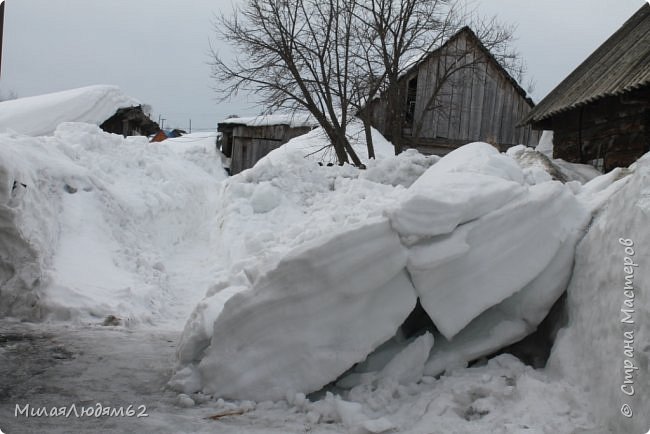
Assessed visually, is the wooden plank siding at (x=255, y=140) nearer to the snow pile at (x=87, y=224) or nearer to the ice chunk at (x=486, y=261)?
the snow pile at (x=87, y=224)

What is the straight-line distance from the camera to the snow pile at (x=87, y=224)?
233 inches

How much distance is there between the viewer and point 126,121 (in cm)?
2002

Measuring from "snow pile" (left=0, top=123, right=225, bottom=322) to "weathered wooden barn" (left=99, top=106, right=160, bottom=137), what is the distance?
22.9 ft

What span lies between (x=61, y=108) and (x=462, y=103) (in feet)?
39.4

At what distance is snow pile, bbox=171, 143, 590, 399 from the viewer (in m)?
3.42

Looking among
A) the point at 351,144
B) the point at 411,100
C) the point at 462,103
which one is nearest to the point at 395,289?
the point at 351,144

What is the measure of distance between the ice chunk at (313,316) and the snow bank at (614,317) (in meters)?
1.00

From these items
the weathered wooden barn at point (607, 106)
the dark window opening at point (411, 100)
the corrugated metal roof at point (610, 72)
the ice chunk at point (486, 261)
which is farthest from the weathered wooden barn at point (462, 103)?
the ice chunk at point (486, 261)

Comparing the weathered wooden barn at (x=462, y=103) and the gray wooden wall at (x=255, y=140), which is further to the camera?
the gray wooden wall at (x=255, y=140)

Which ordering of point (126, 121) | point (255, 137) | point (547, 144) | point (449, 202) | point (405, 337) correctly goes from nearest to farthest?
1. point (449, 202)
2. point (405, 337)
3. point (547, 144)
4. point (126, 121)
5. point (255, 137)

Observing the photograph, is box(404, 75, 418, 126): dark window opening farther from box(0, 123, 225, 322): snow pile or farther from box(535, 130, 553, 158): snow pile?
box(0, 123, 225, 322): snow pile

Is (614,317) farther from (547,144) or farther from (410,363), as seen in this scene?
(547,144)

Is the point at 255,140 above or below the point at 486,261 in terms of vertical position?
above

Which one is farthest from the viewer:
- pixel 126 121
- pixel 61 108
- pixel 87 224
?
pixel 126 121
